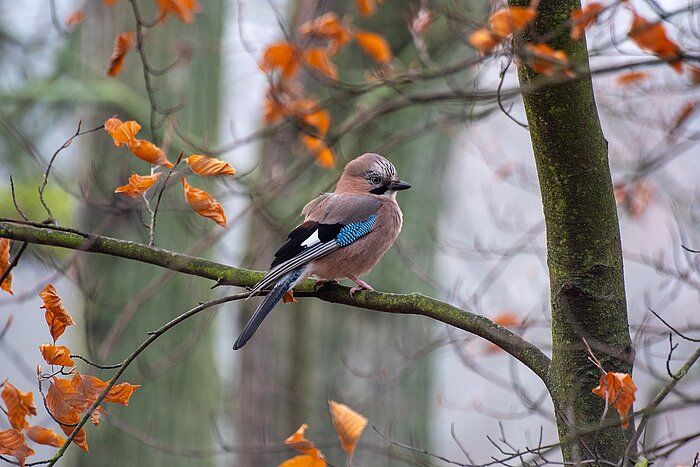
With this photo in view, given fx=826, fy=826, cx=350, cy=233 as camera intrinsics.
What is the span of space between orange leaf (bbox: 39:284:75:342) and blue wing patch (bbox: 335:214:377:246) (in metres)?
1.63

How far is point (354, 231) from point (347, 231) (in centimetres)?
5

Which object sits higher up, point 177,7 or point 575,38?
point 177,7

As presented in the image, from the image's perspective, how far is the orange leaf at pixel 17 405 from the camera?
2588 mm

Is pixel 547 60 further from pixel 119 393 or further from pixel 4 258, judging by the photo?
pixel 4 258

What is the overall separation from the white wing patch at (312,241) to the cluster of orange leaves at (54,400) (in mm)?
1431

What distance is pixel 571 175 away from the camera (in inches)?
107

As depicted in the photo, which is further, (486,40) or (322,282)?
(322,282)

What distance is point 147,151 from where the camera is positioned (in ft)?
9.82

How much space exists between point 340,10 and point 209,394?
364cm

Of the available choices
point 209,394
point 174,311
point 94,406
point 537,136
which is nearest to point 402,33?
point 174,311

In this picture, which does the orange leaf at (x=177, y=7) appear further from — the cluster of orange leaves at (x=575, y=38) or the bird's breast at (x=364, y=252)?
the cluster of orange leaves at (x=575, y=38)

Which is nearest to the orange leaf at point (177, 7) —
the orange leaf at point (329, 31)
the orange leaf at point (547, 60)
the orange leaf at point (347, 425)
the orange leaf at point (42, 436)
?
the orange leaf at point (329, 31)

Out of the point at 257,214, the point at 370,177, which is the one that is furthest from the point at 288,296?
the point at 257,214

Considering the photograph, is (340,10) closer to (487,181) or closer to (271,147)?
(271,147)
